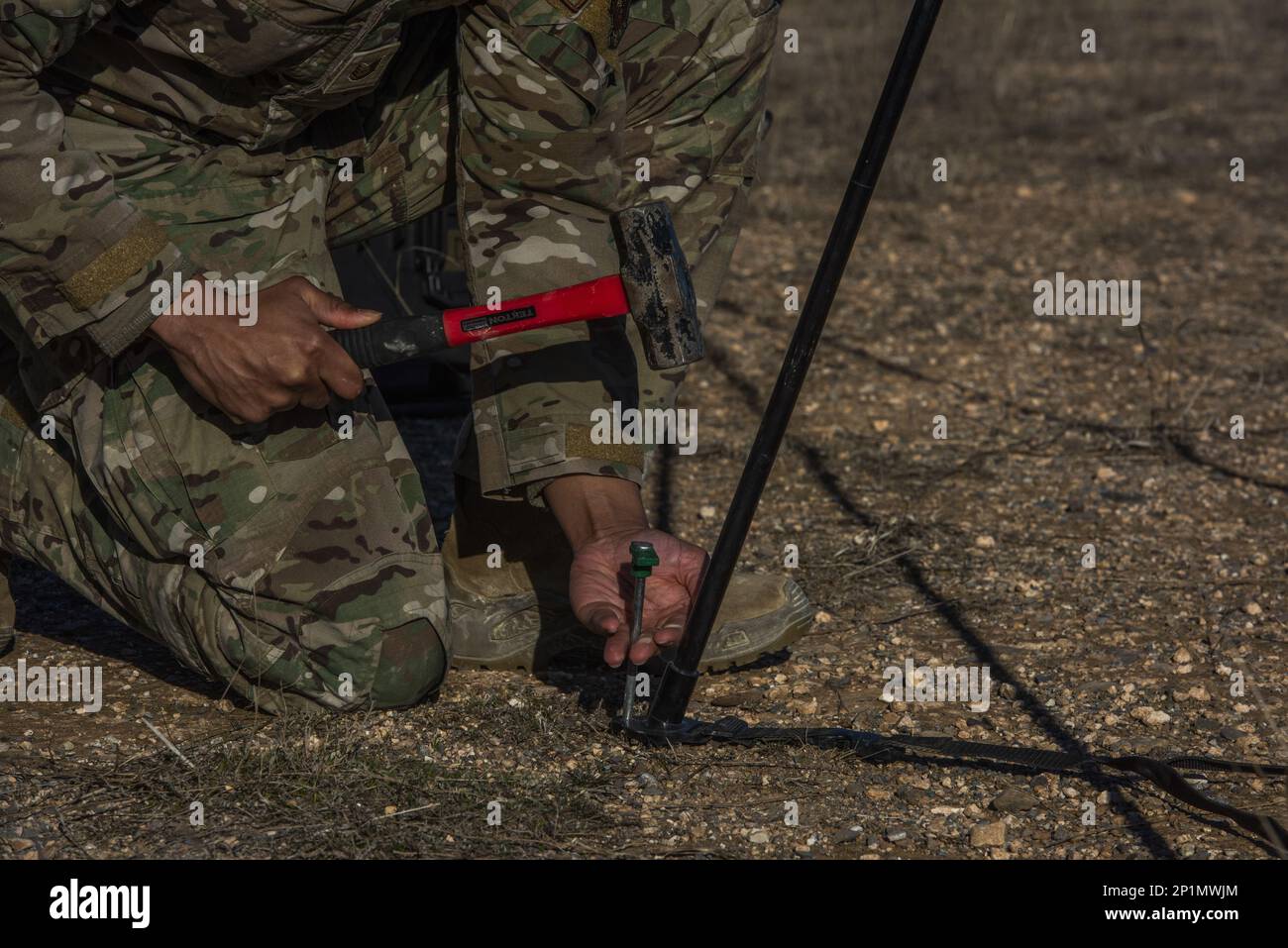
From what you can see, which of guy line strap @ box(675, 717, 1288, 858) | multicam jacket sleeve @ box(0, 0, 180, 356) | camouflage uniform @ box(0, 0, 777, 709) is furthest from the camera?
camouflage uniform @ box(0, 0, 777, 709)

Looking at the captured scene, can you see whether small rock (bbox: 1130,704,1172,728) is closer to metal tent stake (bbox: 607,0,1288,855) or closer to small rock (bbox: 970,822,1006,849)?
metal tent stake (bbox: 607,0,1288,855)

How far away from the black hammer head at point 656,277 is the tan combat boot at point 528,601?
0.55m

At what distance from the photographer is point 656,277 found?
224 cm

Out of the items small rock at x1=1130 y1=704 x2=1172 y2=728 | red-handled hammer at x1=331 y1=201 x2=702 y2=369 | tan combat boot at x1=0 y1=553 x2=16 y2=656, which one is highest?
red-handled hammer at x1=331 y1=201 x2=702 y2=369

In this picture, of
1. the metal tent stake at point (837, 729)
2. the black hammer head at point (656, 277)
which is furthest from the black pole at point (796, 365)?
the black hammer head at point (656, 277)

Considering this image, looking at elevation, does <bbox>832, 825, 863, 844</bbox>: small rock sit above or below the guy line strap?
below

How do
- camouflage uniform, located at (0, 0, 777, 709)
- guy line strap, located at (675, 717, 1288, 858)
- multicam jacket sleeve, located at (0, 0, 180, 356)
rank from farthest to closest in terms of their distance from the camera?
camouflage uniform, located at (0, 0, 777, 709) < multicam jacket sleeve, located at (0, 0, 180, 356) < guy line strap, located at (675, 717, 1288, 858)

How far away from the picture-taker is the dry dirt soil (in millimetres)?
2146

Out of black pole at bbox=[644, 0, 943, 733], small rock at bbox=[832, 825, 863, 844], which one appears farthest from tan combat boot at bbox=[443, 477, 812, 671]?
small rock at bbox=[832, 825, 863, 844]

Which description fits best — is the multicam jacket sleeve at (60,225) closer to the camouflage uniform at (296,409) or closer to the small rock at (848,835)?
the camouflage uniform at (296,409)

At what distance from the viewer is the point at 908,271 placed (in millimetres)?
5090

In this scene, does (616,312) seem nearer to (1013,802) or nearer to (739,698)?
(739,698)

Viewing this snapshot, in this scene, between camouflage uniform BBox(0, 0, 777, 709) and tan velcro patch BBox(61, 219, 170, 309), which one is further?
camouflage uniform BBox(0, 0, 777, 709)

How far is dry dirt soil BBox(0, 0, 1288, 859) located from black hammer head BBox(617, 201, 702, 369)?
2.02 feet
